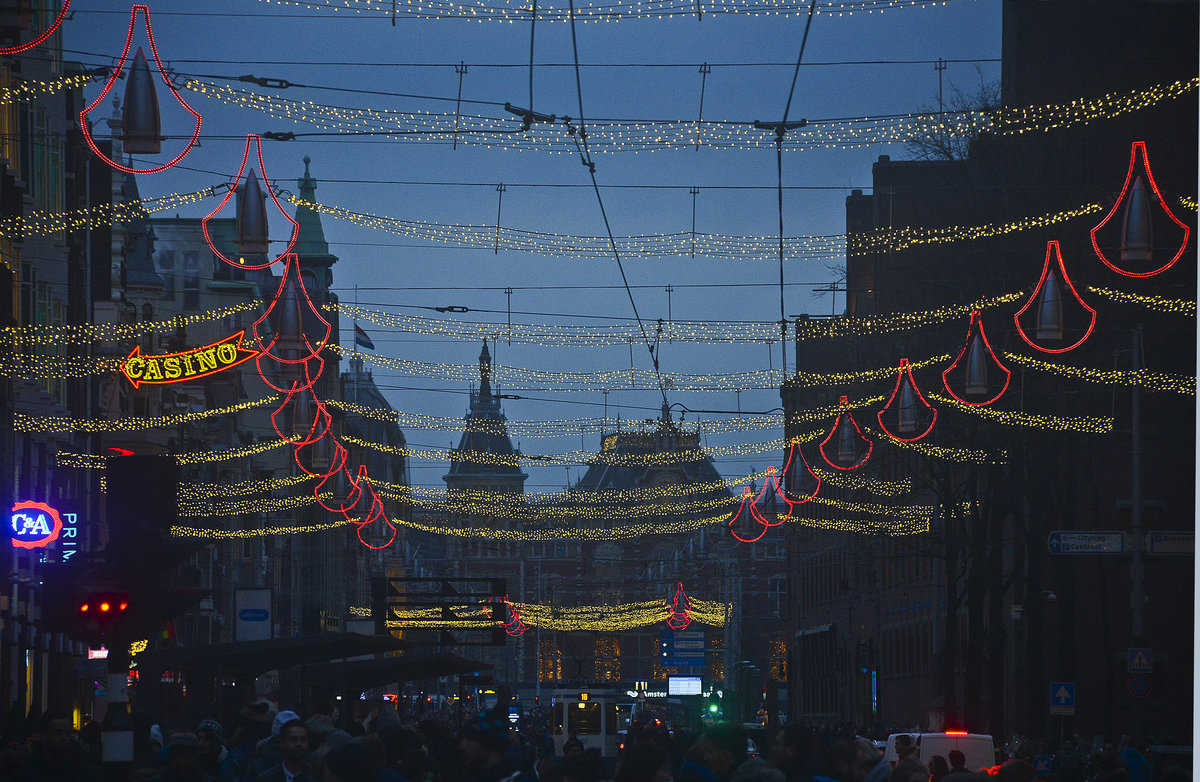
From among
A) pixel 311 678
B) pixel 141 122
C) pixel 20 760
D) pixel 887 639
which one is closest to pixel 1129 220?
pixel 141 122

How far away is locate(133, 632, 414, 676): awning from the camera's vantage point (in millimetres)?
25266

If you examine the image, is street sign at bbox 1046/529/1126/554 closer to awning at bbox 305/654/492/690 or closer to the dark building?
the dark building

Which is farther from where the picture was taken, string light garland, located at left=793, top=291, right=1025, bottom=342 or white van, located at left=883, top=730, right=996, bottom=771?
string light garland, located at left=793, top=291, right=1025, bottom=342

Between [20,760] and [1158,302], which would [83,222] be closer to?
[1158,302]

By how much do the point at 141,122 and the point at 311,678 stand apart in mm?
16291

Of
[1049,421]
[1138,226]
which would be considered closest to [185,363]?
[1049,421]

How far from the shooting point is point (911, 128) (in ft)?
86.4

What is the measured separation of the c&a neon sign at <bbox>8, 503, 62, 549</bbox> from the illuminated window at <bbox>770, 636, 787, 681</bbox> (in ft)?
212

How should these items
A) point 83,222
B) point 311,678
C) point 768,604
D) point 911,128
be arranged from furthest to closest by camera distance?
point 768,604 < point 83,222 < point 311,678 < point 911,128

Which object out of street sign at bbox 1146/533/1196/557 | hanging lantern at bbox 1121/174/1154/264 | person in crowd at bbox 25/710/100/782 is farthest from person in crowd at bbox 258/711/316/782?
street sign at bbox 1146/533/1196/557

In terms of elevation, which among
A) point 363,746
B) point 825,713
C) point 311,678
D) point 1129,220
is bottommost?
point 825,713

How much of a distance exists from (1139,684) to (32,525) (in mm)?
18926

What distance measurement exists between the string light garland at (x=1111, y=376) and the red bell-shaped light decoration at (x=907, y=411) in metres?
2.18

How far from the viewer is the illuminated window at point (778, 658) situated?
97.8 metres
